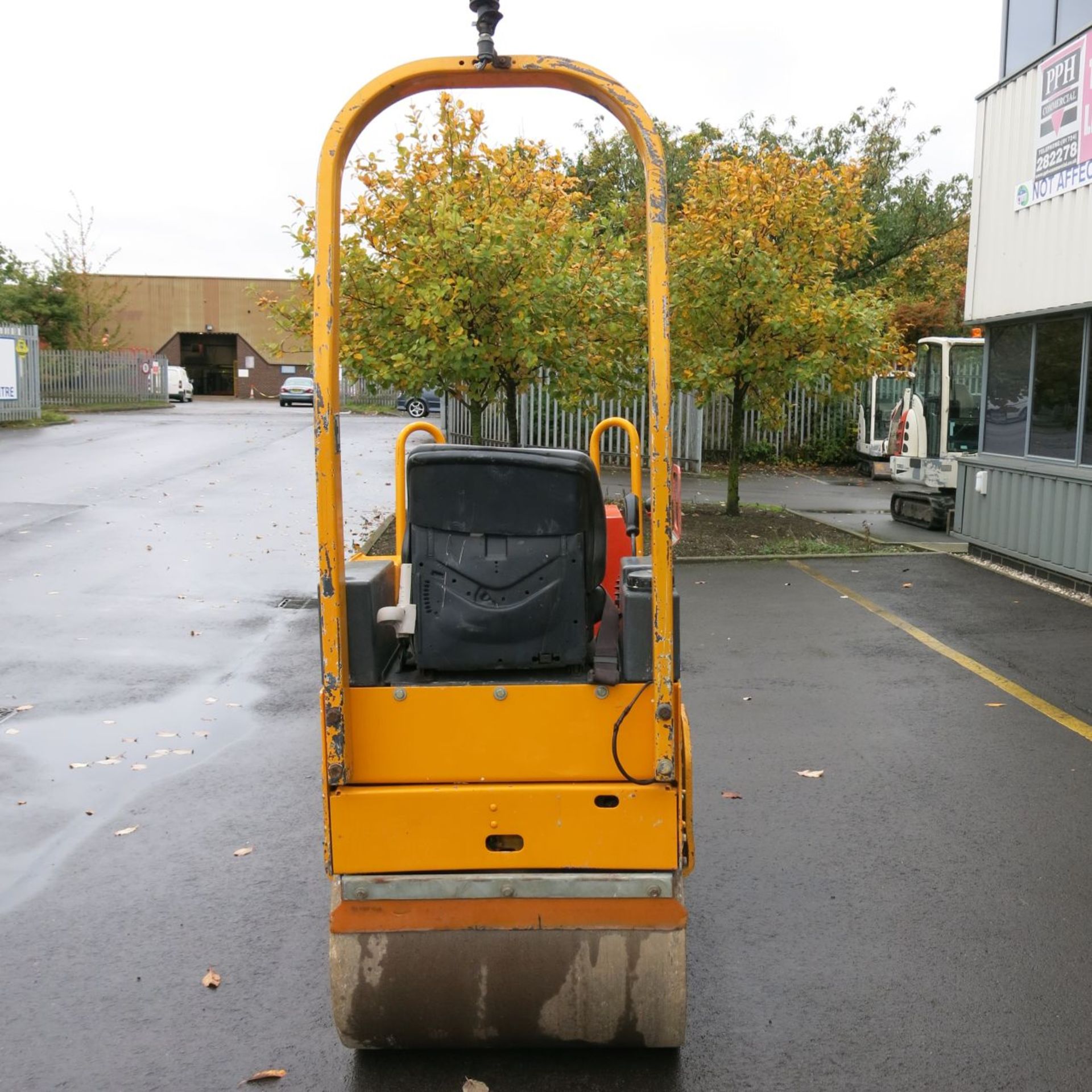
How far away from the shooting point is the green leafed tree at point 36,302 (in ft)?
151

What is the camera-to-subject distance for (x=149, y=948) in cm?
429

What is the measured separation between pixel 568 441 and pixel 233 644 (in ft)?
52.0

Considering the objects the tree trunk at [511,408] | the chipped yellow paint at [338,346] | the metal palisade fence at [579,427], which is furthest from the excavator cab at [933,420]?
the chipped yellow paint at [338,346]

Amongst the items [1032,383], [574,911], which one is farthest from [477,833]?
[1032,383]

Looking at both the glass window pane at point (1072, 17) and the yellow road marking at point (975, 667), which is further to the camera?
the glass window pane at point (1072, 17)

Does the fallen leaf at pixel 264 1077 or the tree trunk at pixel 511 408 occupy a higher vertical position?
the tree trunk at pixel 511 408

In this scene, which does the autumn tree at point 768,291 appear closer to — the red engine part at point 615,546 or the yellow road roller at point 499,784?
the red engine part at point 615,546

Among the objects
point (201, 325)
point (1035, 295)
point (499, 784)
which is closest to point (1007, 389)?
point (1035, 295)

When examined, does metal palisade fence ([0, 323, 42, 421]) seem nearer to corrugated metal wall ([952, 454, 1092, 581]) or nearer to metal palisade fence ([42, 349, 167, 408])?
metal palisade fence ([42, 349, 167, 408])

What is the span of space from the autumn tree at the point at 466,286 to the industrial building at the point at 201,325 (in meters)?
50.6

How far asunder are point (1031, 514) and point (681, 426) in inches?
518

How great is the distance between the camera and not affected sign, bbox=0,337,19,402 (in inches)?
1187

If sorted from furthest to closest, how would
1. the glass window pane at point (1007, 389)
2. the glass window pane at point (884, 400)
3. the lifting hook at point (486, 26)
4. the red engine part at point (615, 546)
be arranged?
the glass window pane at point (884, 400), the glass window pane at point (1007, 389), the red engine part at point (615, 546), the lifting hook at point (486, 26)

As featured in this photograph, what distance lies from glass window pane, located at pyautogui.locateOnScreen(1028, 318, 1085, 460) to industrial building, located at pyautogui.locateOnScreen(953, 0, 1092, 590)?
0.05 feet
